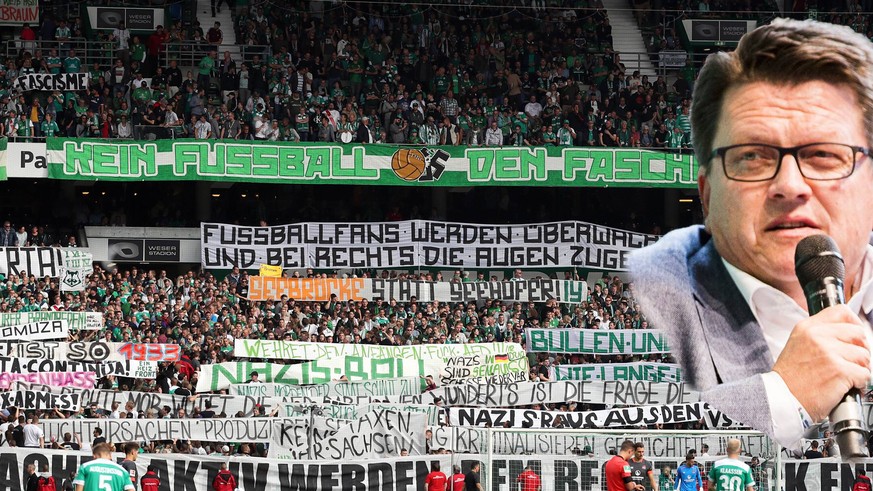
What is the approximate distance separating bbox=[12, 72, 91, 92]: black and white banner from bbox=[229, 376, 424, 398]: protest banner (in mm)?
11322

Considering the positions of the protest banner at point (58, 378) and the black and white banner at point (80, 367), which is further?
the black and white banner at point (80, 367)

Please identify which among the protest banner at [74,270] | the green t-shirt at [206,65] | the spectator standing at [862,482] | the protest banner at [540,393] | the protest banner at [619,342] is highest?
the green t-shirt at [206,65]

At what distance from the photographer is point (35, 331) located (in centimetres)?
2348

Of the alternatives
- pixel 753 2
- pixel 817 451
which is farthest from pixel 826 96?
pixel 753 2

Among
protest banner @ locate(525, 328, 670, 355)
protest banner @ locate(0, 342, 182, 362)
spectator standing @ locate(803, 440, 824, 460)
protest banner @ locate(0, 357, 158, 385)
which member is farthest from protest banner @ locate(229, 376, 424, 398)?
protest banner @ locate(525, 328, 670, 355)

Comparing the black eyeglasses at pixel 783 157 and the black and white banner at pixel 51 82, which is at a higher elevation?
the black and white banner at pixel 51 82

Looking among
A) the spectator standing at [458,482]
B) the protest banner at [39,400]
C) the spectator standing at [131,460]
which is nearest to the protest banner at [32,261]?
the protest banner at [39,400]

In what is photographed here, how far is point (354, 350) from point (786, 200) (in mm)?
21095

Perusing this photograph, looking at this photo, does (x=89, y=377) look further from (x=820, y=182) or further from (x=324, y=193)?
(x=820, y=182)

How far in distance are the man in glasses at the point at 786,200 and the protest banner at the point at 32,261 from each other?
2506 cm

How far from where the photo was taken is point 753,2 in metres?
23.9

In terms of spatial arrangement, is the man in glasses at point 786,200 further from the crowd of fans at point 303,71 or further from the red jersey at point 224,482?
the crowd of fans at point 303,71

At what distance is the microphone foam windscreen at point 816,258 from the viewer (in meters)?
2.60

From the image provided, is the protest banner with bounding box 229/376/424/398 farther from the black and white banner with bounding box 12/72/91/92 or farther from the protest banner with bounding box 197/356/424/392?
the black and white banner with bounding box 12/72/91/92
